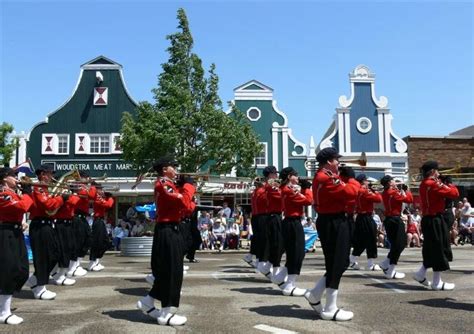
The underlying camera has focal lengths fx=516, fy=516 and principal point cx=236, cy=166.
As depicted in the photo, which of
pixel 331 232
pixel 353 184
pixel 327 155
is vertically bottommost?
pixel 331 232

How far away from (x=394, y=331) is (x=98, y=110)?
94.3 feet

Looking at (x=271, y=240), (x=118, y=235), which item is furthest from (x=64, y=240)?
(x=118, y=235)

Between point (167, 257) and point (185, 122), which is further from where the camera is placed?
point (185, 122)

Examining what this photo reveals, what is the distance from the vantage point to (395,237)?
1066cm

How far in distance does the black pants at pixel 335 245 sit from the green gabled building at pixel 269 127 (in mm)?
24663

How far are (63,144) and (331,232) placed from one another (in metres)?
27.8

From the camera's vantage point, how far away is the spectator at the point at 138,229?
20.4 meters

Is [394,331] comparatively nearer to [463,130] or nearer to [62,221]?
[62,221]

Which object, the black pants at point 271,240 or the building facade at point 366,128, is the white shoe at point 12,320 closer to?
the black pants at point 271,240

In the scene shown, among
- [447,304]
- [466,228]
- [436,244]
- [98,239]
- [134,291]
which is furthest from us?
[466,228]

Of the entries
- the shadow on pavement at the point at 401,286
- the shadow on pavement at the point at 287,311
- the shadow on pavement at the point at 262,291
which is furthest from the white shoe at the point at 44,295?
the shadow on pavement at the point at 401,286

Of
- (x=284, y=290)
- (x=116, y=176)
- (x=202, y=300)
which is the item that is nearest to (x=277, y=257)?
(x=284, y=290)

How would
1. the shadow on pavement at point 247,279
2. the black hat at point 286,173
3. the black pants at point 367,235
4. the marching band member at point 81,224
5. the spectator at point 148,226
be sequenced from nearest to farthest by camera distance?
the black hat at point 286,173 < the shadow on pavement at point 247,279 < the marching band member at point 81,224 < the black pants at point 367,235 < the spectator at point 148,226

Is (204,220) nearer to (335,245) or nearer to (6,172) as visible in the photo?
(6,172)
